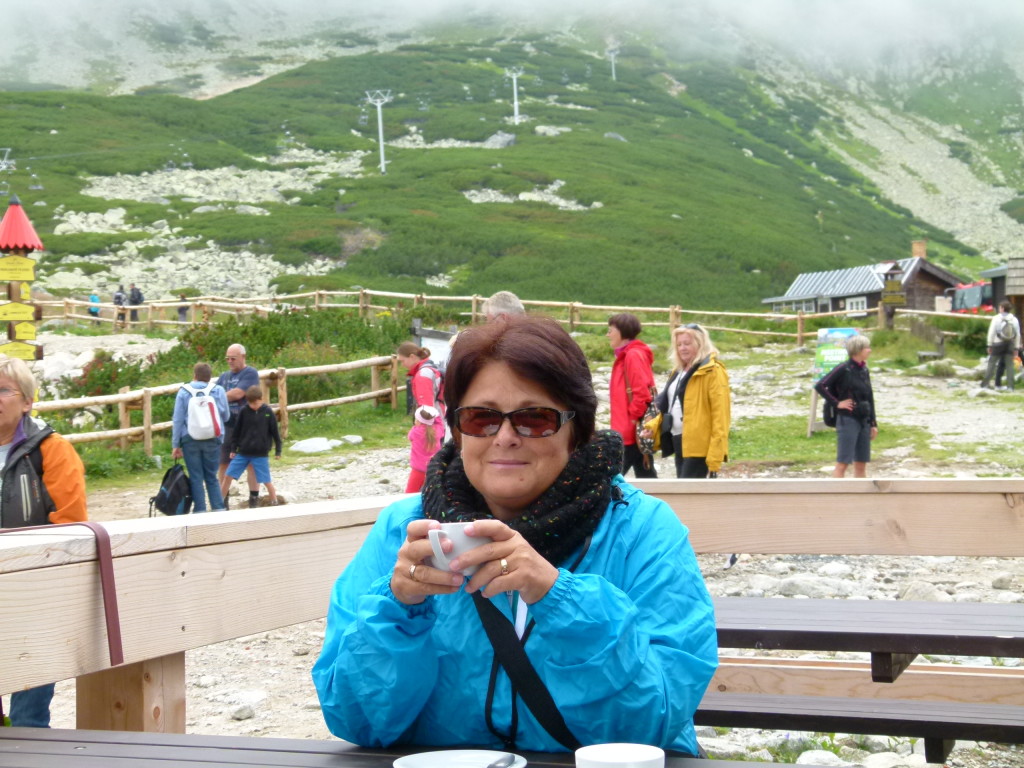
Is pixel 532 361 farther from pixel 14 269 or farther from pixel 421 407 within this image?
pixel 14 269

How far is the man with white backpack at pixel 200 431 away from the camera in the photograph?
10422 millimetres

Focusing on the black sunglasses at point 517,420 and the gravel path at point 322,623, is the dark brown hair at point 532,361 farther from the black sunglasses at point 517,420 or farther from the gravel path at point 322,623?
the gravel path at point 322,623

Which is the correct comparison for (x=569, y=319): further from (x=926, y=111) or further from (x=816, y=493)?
(x=926, y=111)

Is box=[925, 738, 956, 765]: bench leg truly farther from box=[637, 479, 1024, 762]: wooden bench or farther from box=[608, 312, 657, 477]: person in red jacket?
box=[608, 312, 657, 477]: person in red jacket

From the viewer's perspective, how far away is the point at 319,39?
131625 millimetres

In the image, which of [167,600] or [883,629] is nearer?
[167,600]

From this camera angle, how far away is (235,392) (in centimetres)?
1153

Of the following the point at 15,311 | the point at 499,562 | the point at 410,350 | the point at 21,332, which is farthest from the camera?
the point at 21,332

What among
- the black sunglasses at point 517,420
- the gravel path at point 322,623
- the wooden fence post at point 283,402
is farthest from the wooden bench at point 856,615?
the wooden fence post at point 283,402

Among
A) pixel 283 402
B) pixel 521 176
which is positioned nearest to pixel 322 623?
pixel 283 402

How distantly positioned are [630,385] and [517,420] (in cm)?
598

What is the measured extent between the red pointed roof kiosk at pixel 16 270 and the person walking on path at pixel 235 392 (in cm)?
279

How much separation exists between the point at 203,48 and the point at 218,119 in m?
47.5

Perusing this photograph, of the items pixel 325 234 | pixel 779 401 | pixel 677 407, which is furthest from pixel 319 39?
pixel 677 407
